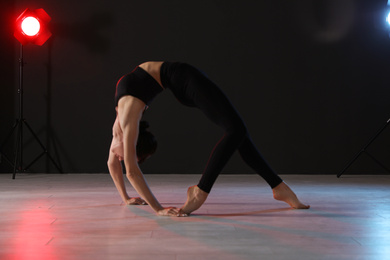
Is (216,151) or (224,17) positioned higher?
(224,17)

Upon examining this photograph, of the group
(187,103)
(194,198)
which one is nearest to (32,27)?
(187,103)

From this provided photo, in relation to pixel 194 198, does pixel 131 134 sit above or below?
above

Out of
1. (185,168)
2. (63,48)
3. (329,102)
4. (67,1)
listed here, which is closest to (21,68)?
(63,48)

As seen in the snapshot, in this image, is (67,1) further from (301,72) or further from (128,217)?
(128,217)

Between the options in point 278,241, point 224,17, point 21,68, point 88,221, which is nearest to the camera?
point 278,241

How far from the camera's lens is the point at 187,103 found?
230 cm

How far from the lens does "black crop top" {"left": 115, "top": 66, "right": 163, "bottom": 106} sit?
7.14 feet

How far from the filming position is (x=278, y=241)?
1720mm

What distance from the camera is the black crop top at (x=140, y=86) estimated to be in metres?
2.18

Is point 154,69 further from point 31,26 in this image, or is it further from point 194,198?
point 31,26

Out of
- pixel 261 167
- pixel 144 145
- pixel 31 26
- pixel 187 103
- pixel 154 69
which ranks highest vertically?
pixel 31 26

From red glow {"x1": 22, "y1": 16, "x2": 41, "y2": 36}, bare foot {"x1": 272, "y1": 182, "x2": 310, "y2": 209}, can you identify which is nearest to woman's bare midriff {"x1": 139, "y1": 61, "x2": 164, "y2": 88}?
bare foot {"x1": 272, "y1": 182, "x2": 310, "y2": 209}

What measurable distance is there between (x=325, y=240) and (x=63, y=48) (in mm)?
3628

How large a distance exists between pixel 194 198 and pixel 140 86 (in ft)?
1.91
